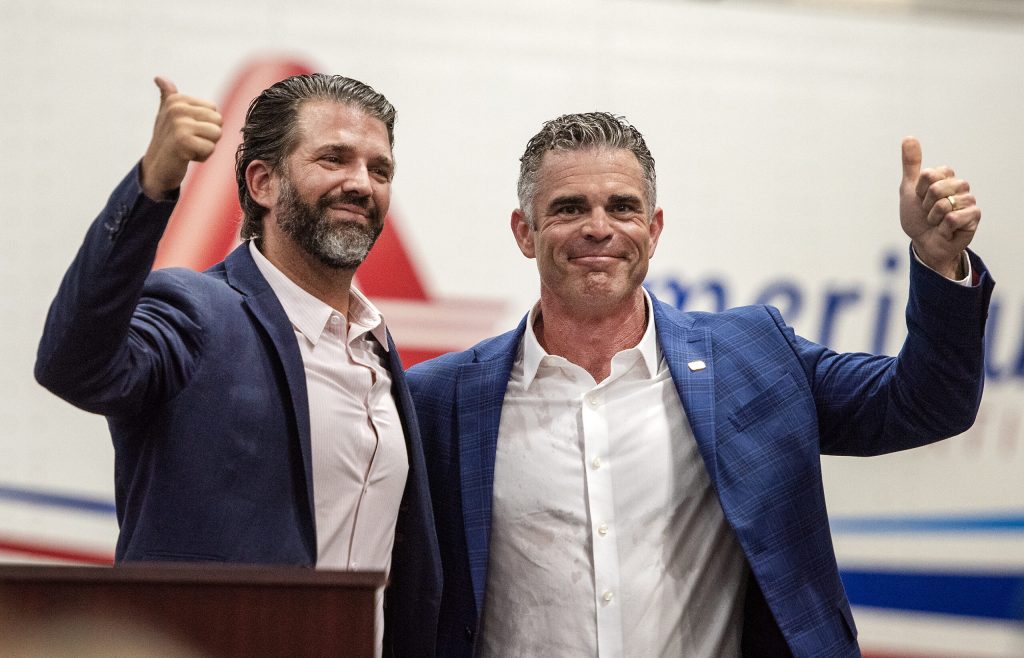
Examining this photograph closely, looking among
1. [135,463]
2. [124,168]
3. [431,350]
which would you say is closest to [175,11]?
[124,168]

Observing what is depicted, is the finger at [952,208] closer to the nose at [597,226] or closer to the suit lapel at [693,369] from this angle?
the suit lapel at [693,369]

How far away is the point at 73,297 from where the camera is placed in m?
1.49

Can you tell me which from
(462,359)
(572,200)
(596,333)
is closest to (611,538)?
(596,333)

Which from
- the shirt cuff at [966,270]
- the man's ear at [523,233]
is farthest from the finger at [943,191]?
the man's ear at [523,233]

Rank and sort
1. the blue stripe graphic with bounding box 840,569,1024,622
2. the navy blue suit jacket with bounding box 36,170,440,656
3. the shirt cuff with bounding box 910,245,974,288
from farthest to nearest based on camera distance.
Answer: the blue stripe graphic with bounding box 840,569,1024,622 < the shirt cuff with bounding box 910,245,974,288 < the navy blue suit jacket with bounding box 36,170,440,656

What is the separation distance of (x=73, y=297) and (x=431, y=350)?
1.78 metres

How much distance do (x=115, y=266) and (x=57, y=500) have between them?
5.92 feet

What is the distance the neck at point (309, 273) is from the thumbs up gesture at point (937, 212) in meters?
1.04

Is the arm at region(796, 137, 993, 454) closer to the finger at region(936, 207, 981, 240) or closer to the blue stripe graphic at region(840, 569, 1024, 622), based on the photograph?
the finger at region(936, 207, 981, 240)

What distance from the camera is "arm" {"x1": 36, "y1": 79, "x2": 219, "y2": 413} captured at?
1.46 meters

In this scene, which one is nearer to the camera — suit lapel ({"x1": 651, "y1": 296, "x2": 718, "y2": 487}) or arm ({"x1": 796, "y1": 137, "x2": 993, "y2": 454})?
arm ({"x1": 796, "y1": 137, "x2": 993, "y2": 454})

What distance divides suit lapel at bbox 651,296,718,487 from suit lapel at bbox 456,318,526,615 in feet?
1.08

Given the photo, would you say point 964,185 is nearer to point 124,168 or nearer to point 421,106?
point 421,106

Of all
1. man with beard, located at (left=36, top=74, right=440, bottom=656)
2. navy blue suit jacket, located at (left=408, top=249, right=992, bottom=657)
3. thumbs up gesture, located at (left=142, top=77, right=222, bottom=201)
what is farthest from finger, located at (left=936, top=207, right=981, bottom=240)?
thumbs up gesture, located at (left=142, top=77, right=222, bottom=201)
